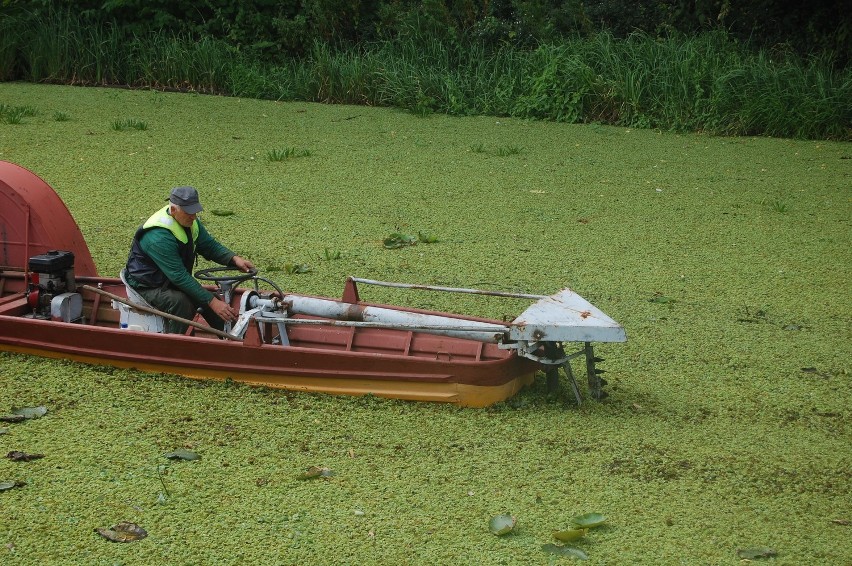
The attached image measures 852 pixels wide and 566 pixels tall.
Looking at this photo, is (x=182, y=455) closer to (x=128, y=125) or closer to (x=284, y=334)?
(x=284, y=334)

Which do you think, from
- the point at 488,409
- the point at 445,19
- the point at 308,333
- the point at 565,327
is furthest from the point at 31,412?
the point at 445,19

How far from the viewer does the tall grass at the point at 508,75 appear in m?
10.8

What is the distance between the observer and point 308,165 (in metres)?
9.27

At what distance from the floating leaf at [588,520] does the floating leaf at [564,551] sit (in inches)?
5.8

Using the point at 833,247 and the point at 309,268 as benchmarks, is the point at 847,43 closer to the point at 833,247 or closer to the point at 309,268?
the point at 833,247

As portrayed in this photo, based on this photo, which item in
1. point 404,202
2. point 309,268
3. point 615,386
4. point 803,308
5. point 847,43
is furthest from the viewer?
point 847,43

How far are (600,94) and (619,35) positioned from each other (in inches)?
100.0

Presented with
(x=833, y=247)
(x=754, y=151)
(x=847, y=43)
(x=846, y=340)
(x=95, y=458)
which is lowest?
(x=95, y=458)

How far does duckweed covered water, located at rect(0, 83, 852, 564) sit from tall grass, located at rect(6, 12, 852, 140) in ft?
5.58

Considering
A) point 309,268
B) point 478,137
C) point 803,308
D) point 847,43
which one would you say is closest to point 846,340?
point 803,308

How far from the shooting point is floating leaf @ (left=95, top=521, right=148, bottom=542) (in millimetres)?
3365

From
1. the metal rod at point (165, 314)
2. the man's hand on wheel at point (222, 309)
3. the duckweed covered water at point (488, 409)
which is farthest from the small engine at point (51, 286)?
the man's hand on wheel at point (222, 309)

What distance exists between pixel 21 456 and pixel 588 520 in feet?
7.06

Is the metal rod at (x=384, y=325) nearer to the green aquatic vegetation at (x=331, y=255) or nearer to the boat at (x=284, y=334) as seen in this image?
the boat at (x=284, y=334)
